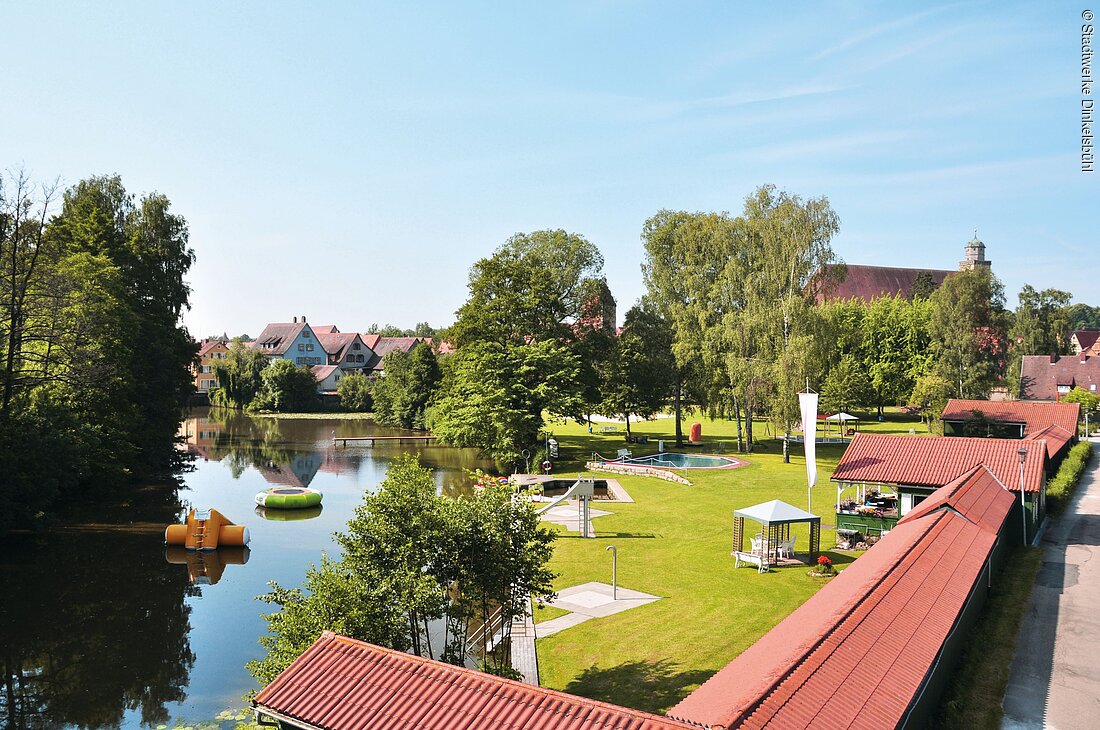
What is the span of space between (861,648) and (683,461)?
1406 inches

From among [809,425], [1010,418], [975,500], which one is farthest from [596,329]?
[975,500]

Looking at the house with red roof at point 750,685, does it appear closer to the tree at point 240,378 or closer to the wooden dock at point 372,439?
the wooden dock at point 372,439

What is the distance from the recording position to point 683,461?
46.6 m

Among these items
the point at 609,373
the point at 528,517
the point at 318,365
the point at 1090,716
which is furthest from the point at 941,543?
the point at 318,365

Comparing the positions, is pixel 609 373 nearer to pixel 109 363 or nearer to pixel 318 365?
pixel 109 363

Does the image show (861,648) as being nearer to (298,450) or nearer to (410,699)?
(410,699)

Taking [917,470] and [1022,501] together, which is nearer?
[1022,501]

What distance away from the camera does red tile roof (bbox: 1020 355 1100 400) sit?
75875 mm

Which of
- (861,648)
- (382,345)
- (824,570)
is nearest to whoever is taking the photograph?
(861,648)

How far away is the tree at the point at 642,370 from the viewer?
2084 inches

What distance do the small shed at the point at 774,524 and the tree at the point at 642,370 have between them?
91.7 feet

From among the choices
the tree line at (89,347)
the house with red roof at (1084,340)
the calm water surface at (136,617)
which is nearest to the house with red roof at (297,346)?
the tree line at (89,347)

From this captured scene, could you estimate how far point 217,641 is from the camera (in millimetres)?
20500

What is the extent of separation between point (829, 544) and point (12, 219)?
34.6 metres
